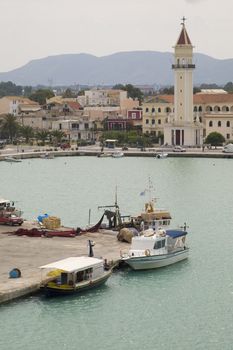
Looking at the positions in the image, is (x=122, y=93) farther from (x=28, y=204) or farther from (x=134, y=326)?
(x=134, y=326)

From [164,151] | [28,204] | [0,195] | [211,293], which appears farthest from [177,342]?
[164,151]

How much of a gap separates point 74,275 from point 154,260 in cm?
411

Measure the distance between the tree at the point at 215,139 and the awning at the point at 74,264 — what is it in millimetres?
63521

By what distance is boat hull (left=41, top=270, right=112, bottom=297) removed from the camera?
25.9 metres

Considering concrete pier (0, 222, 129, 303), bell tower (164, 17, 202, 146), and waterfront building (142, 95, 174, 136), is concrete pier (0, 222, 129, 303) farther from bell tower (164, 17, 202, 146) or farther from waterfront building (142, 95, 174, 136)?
waterfront building (142, 95, 174, 136)

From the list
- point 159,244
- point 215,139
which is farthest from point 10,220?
point 215,139

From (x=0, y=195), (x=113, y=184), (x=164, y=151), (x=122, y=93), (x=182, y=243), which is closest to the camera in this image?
(x=182, y=243)

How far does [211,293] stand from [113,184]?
30.8 metres

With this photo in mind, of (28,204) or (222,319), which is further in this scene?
(28,204)

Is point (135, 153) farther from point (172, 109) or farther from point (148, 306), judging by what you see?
point (148, 306)

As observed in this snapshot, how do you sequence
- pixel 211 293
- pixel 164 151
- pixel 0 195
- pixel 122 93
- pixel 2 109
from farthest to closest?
pixel 122 93 < pixel 2 109 < pixel 164 151 < pixel 0 195 < pixel 211 293

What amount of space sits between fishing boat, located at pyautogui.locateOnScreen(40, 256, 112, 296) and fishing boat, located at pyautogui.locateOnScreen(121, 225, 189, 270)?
1855 millimetres

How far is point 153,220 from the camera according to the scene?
33.6 metres

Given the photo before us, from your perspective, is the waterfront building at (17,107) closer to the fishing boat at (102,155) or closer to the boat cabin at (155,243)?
the fishing boat at (102,155)
